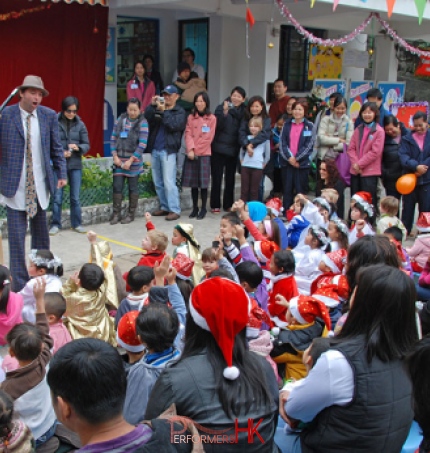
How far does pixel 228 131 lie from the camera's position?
8.67 meters

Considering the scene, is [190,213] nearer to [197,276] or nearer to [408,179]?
[408,179]

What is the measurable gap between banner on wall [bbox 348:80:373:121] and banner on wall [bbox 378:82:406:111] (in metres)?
0.50

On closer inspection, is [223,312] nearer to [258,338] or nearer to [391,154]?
[258,338]

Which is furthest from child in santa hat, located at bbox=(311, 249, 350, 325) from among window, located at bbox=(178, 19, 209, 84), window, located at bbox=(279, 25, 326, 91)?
window, located at bbox=(279, 25, 326, 91)

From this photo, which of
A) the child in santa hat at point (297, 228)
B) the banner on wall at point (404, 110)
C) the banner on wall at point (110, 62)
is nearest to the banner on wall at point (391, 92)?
the banner on wall at point (404, 110)

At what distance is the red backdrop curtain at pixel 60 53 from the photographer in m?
8.68

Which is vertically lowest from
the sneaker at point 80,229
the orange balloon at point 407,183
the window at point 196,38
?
the sneaker at point 80,229

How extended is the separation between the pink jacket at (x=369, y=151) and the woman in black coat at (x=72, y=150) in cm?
362

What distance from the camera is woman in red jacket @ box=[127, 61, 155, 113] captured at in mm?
9797

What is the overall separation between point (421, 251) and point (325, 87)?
668 cm

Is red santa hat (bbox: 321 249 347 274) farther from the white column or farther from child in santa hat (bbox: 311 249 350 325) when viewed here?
the white column

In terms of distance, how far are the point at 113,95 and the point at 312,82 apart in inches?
167

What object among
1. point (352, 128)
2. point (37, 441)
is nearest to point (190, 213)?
point (352, 128)

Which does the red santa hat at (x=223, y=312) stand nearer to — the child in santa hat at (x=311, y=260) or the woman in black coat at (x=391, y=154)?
the child in santa hat at (x=311, y=260)
